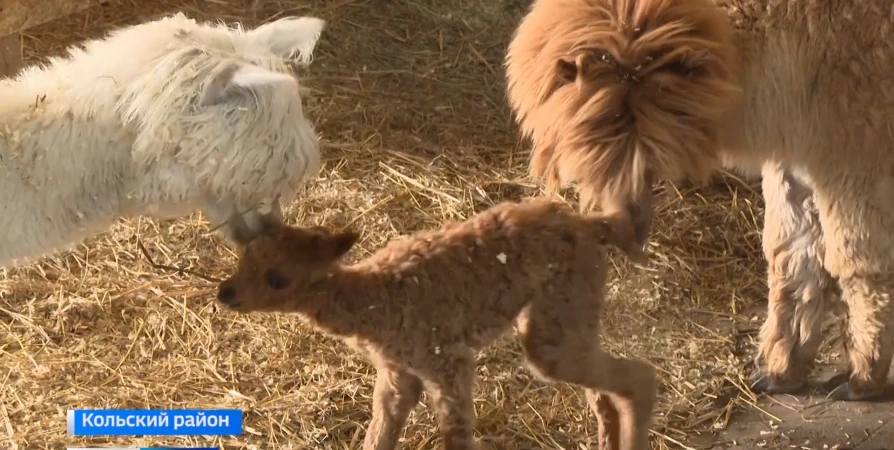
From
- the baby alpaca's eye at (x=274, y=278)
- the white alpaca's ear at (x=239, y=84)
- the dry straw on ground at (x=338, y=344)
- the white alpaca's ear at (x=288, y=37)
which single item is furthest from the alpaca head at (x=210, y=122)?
the dry straw on ground at (x=338, y=344)

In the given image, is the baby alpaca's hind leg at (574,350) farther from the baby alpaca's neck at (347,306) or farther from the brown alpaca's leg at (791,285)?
the brown alpaca's leg at (791,285)

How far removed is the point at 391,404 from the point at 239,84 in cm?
101

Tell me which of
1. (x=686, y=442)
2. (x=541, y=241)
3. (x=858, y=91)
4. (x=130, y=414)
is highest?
(x=858, y=91)

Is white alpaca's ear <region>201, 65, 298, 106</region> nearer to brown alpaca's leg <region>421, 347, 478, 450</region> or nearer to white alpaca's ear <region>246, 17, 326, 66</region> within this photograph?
white alpaca's ear <region>246, 17, 326, 66</region>

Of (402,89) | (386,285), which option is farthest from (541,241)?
(402,89)

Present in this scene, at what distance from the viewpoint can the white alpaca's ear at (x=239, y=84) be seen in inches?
87.8

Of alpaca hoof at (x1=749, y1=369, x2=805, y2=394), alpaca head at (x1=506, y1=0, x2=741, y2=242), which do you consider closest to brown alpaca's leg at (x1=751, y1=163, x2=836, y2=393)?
alpaca hoof at (x1=749, y1=369, x2=805, y2=394)

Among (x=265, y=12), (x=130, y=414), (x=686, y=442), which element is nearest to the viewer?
(x=130, y=414)

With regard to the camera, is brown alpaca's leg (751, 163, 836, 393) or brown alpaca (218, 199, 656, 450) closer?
brown alpaca (218, 199, 656, 450)

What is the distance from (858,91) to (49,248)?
2.40 metres

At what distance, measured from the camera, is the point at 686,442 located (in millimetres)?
→ 3090

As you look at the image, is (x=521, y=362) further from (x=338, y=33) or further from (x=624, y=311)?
(x=338, y=33)

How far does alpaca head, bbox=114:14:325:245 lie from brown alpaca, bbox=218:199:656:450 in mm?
222

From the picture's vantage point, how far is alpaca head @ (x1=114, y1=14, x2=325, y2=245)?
7.34 feet
